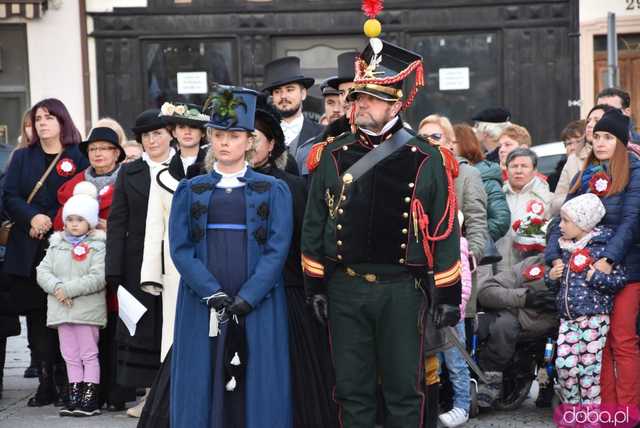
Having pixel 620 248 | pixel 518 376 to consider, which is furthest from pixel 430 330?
pixel 518 376

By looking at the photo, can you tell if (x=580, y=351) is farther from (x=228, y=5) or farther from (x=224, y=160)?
(x=228, y=5)

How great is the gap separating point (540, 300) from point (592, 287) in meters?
0.63

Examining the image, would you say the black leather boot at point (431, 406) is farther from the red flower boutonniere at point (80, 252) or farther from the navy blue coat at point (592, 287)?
the red flower boutonniere at point (80, 252)

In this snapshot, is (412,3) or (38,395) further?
(412,3)

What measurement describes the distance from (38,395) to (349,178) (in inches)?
141

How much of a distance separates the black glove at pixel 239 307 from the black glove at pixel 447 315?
0.97 metres

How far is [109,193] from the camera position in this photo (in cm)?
841

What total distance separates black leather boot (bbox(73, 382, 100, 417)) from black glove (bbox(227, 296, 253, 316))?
2.37 m

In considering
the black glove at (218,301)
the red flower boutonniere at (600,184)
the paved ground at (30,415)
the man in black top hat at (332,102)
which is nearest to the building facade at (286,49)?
the paved ground at (30,415)

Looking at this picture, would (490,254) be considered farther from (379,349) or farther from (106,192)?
(106,192)

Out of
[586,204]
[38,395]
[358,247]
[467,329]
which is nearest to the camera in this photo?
[358,247]

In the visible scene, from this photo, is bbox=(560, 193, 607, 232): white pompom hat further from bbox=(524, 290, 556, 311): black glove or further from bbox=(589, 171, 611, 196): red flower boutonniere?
bbox=(524, 290, 556, 311): black glove

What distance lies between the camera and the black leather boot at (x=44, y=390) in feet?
27.9

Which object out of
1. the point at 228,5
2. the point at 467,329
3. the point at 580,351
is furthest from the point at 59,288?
the point at 228,5
